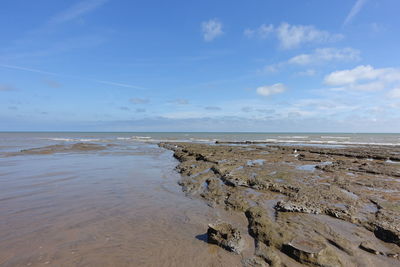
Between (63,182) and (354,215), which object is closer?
(354,215)

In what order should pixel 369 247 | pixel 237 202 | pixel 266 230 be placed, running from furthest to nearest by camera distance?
pixel 237 202, pixel 266 230, pixel 369 247

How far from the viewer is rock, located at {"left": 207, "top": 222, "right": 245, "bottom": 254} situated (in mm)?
3879

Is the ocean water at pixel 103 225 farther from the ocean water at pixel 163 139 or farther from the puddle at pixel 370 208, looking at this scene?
the ocean water at pixel 163 139

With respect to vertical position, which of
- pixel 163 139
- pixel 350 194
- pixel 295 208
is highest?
pixel 163 139

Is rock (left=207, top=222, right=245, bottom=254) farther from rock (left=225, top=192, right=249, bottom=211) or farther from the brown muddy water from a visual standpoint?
rock (left=225, top=192, right=249, bottom=211)

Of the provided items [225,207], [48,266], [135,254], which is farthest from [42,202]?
[225,207]

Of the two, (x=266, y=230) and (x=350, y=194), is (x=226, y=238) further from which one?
(x=350, y=194)

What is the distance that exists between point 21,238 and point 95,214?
1553 mm

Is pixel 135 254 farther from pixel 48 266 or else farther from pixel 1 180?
pixel 1 180

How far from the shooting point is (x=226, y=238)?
4059mm

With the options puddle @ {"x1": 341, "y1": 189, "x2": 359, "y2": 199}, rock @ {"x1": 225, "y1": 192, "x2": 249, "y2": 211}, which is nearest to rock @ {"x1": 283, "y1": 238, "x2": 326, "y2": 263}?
rock @ {"x1": 225, "y1": 192, "x2": 249, "y2": 211}

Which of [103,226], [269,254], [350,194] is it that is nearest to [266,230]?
[269,254]

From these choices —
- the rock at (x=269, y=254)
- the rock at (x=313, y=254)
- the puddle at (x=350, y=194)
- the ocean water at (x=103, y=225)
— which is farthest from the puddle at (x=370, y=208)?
the ocean water at (x=103, y=225)

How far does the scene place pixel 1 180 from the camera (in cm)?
923
